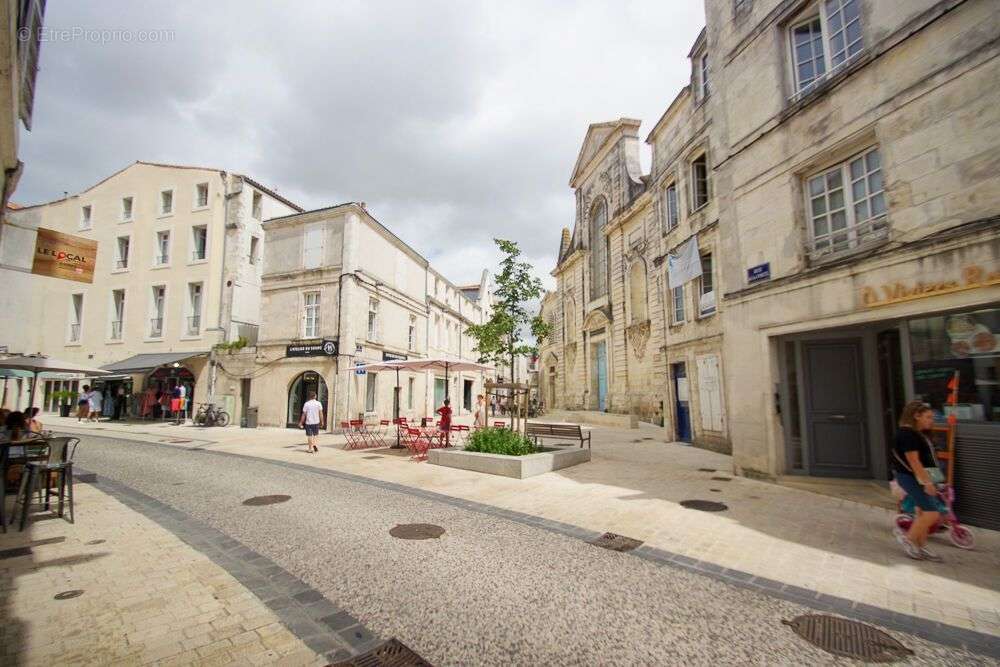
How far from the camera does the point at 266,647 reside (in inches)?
114

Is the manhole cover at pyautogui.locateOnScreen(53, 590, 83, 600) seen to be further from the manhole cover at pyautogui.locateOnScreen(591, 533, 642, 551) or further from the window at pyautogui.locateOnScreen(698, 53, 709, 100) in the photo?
the window at pyautogui.locateOnScreen(698, 53, 709, 100)

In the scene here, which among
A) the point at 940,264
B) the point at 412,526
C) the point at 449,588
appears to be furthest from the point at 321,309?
the point at 940,264

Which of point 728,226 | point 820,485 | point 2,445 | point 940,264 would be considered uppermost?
point 728,226

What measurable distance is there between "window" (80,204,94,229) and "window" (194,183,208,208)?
7.69 metres

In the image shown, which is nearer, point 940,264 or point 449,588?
point 449,588

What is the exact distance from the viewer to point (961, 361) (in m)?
6.00

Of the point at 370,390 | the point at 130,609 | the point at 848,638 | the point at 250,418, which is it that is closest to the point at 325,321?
the point at 370,390

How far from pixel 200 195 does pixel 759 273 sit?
84.5 ft

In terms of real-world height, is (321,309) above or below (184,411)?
above

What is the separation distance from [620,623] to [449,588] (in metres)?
1.40

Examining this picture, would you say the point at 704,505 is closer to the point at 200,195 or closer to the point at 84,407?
the point at 200,195

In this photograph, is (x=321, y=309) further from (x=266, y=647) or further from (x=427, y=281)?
(x=266, y=647)

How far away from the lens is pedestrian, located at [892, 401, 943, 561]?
446cm

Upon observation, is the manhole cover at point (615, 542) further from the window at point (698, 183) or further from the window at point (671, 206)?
the window at point (671, 206)
